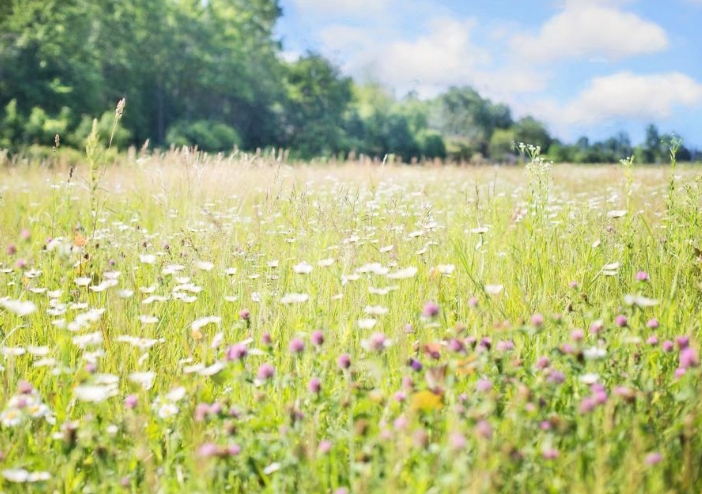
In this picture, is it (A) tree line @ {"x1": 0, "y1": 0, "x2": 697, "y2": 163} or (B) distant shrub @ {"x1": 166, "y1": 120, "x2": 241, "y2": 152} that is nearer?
(A) tree line @ {"x1": 0, "y1": 0, "x2": 697, "y2": 163}

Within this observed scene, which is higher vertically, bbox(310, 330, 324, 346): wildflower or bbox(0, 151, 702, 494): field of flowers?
bbox(310, 330, 324, 346): wildflower

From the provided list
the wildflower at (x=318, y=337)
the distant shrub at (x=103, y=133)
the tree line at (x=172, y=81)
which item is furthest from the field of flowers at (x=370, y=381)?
the tree line at (x=172, y=81)

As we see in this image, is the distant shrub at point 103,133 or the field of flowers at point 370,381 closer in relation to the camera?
the field of flowers at point 370,381

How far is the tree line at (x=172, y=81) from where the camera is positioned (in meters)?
23.9

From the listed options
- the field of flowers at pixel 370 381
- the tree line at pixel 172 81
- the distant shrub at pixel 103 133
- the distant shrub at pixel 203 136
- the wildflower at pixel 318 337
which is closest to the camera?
the field of flowers at pixel 370 381

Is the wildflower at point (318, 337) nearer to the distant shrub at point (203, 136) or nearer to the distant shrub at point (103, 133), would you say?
the distant shrub at point (103, 133)

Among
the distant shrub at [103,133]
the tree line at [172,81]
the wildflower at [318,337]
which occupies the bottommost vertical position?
the wildflower at [318,337]

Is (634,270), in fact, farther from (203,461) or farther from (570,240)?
(203,461)

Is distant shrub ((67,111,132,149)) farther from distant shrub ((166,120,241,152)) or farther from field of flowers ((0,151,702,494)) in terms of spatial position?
field of flowers ((0,151,702,494))

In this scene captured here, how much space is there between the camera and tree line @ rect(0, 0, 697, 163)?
23.9m

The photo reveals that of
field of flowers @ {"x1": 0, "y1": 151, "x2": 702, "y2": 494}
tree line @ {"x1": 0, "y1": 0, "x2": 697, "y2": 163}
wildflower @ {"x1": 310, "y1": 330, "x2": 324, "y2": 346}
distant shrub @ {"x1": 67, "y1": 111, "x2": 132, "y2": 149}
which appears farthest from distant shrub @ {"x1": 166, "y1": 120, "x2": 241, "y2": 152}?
wildflower @ {"x1": 310, "y1": 330, "x2": 324, "y2": 346}

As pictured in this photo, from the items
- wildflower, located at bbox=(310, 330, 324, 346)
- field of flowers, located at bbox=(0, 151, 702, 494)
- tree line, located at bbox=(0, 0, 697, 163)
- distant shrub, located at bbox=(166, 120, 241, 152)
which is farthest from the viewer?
distant shrub, located at bbox=(166, 120, 241, 152)

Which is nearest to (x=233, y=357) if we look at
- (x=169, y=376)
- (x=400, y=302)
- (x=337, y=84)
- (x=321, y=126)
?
(x=169, y=376)

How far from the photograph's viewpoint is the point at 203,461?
4.55 feet
